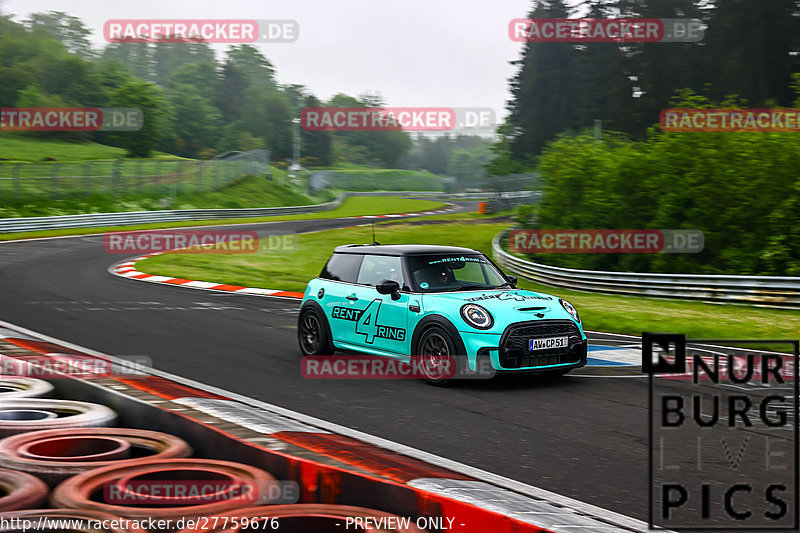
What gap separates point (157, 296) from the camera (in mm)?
18047

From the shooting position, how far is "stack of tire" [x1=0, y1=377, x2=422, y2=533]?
3.84m

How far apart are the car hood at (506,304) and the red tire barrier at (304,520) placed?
4.91 meters

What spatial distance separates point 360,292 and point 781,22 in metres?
45.5

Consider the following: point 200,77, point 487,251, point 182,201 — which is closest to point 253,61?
point 200,77

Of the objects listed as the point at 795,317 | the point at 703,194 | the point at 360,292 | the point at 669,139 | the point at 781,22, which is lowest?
the point at 795,317

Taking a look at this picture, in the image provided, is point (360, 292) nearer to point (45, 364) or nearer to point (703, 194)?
point (45, 364)

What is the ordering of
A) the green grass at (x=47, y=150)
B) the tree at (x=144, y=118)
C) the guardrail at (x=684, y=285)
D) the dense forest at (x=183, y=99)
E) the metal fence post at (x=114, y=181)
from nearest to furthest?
the guardrail at (x=684, y=285) < the metal fence post at (x=114, y=181) < the green grass at (x=47, y=150) < the tree at (x=144, y=118) < the dense forest at (x=183, y=99)

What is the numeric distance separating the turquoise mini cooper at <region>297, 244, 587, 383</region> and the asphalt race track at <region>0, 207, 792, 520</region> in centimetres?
35

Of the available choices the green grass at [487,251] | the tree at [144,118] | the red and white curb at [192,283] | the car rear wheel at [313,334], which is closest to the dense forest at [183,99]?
the tree at [144,118]

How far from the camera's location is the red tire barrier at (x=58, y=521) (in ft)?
12.2

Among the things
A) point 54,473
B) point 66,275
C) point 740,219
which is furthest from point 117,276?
point 54,473

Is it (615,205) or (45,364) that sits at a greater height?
(615,205)

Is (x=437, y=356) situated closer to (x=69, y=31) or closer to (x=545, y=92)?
(x=545, y=92)

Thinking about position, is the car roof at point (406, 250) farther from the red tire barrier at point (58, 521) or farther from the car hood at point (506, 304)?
the red tire barrier at point (58, 521)
